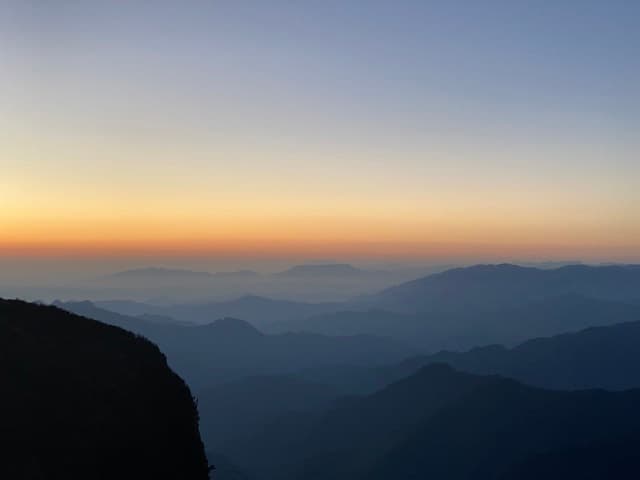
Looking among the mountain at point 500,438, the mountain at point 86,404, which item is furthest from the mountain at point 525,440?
the mountain at point 86,404

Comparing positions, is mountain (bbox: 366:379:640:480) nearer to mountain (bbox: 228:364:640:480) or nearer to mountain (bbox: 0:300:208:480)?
mountain (bbox: 228:364:640:480)

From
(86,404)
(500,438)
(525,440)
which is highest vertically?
(86,404)

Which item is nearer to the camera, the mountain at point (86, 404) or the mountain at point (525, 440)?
the mountain at point (86, 404)

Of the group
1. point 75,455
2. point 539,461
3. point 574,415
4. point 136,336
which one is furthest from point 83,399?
point 574,415

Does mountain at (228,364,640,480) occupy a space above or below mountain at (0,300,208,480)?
below

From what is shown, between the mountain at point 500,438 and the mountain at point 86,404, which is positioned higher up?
the mountain at point 86,404

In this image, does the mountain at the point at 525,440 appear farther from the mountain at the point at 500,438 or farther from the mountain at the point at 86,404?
the mountain at the point at 86,404

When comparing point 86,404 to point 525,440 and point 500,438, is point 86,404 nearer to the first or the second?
point 525,440

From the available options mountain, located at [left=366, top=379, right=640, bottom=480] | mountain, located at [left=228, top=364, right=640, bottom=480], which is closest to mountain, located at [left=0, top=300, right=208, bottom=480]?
mountain, located at [left=366, top=379, right=640, bottom=480]

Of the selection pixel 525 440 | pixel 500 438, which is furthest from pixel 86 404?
pixel 500 438

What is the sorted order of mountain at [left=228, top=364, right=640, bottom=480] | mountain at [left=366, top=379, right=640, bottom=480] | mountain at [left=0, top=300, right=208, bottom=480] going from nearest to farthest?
1. mountain at [left=0, top=300, right=208, bottom=480]
2. mountain at [left=366, top=379, right=640, bottom=480]
3. mountain at [left=228, top=364, right=640, bottom=480]
